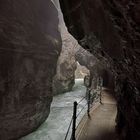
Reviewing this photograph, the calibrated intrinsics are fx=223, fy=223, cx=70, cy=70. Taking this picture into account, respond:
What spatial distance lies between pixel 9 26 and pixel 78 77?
103ft

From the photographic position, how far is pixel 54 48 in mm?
15781

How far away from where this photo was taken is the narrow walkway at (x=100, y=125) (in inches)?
253

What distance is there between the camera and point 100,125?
7.34m

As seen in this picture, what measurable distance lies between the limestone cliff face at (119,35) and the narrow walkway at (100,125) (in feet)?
1.43

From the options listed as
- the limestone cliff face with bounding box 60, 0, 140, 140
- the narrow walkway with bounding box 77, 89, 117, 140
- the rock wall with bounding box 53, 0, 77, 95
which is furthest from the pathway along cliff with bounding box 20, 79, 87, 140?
the limestone cliff face with bounding box 60, 0, 140, 140

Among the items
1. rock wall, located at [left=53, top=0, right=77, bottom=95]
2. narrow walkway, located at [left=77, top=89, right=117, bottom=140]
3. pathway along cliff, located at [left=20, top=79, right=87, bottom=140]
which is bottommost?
pathway along cliff, located at [left=20, top=79, right=87, bottom=140]

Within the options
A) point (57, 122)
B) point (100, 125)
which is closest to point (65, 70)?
point (57, 122)

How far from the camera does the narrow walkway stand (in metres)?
6.44

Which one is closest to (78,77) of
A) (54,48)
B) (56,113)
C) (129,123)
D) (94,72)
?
(94,72)

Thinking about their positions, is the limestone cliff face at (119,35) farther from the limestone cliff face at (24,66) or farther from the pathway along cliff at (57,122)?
the pathway along cliff at (57,122)

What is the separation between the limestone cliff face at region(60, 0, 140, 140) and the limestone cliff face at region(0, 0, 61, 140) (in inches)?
218

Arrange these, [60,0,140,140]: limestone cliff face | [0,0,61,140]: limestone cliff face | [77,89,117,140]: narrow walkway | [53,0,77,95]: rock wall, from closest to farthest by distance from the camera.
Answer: [60,0,140,140]: limestone cliff face
[77,89,117,140]: narrow walkway
[0,0,61,140]: limestone cliff face
[53,0,77,95]: rock wall

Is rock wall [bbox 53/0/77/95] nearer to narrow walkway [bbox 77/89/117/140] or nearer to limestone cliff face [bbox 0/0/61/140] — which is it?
limestone cliff face [bbox 0/0/61/140]

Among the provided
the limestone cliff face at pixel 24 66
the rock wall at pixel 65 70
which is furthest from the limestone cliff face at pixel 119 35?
the rock wall at pixel 65 70
